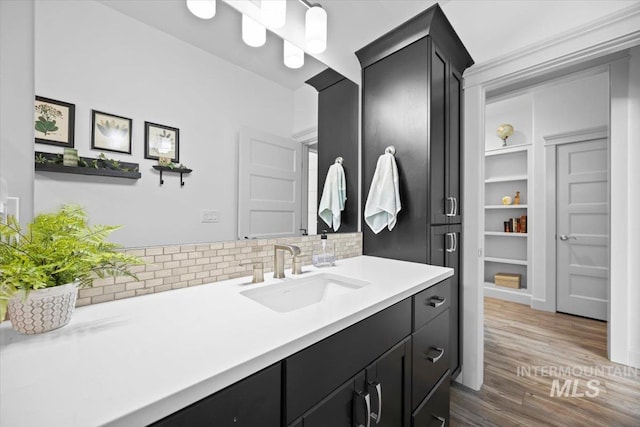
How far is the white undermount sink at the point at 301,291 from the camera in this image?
1021 mm

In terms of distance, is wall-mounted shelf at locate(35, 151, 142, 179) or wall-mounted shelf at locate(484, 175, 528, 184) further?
wall-mounted shelf at locate(484, 175, 528, 184)

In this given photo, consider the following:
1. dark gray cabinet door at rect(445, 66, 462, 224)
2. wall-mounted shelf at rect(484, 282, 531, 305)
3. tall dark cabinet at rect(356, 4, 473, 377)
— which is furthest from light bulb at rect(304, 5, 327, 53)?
wall-mounted shelf at rect(484, 282, 531, 305)

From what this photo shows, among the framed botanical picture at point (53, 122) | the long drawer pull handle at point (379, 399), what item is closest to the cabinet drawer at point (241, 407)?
the long drawer pull handle at point (379, 399)

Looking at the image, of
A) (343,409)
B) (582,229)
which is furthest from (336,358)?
(582,229)

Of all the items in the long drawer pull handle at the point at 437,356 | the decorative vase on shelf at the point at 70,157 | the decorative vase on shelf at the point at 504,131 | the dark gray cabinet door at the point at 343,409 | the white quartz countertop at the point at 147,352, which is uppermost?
the decorative vase on shelf at the point at 504,131

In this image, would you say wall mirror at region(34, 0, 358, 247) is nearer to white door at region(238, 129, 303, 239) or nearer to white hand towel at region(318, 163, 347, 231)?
white door at region(238, 129, 303, 239)

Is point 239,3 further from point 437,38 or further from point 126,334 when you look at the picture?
point 126,334

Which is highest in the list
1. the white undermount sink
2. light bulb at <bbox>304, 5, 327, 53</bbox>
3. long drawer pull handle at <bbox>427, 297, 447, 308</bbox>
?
light bulb at <bbox>304, 5, 327, 53</bbox>

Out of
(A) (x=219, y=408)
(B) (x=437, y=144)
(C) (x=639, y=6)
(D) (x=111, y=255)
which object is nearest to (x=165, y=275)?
(D) (x=111, y=255)

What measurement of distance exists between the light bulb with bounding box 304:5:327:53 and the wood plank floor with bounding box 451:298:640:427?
2285 mm

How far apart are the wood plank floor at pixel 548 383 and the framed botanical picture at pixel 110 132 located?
2118mm

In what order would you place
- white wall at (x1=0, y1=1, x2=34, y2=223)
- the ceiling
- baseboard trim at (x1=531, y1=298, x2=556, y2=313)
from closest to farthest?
1. white wall at (x1=0, y1=1, x2=34, y2=223)
2. the ceiling
3. baseboard trim at (x1=531, y1=298, x2=556, y2=313)

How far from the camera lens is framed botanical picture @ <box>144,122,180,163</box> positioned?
0.84 metres

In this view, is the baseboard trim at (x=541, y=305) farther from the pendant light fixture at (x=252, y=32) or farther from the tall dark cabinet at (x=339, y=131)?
the pendant light fixture at (x=252, y=32)
